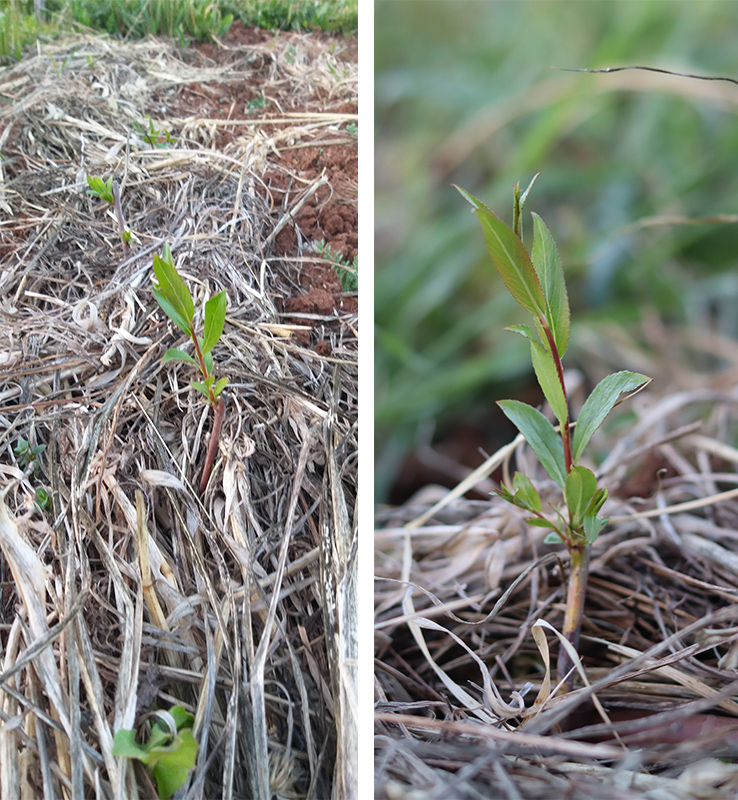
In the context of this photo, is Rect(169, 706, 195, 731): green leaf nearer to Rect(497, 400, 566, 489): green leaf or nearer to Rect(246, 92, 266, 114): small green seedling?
Rect(497, 400, 566, 489): green leaf

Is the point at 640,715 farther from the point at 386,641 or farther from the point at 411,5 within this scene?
the point at 411,5

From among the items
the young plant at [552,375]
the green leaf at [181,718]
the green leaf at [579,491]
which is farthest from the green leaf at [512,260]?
the green leaf at [181,718]

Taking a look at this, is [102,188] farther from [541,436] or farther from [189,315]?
[541,436]

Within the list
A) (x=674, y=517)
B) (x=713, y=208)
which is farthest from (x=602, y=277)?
(x=674, y=517)

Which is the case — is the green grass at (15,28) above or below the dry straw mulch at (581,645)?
above

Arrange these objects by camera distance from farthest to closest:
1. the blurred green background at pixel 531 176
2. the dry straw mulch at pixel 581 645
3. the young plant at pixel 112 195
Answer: the blurred green background at pixel 531 176 < the young plant at pixel 112 195 < the dry straw mulch at pixel 581 645

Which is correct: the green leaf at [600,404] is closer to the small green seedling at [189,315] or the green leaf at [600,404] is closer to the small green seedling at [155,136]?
the small green seedling at [189,315]

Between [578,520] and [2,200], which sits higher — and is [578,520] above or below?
below
